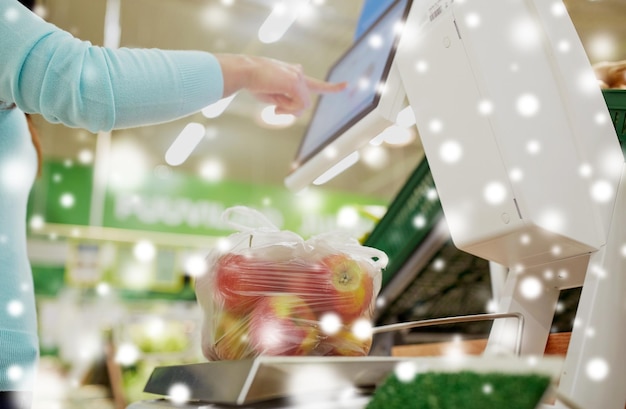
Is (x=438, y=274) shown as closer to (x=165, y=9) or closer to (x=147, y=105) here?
(x=147, y=105)

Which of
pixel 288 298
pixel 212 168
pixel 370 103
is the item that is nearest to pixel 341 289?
pixel 288 298

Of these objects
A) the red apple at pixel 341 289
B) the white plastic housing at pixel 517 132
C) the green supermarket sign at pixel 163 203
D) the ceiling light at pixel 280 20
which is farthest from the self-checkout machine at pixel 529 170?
the green supermarket sign at pixel 163 203

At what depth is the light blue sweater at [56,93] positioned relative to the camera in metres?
0.81

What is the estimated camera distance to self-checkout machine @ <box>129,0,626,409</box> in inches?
28.6

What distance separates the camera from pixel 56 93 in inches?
32.0

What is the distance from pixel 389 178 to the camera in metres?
5.90

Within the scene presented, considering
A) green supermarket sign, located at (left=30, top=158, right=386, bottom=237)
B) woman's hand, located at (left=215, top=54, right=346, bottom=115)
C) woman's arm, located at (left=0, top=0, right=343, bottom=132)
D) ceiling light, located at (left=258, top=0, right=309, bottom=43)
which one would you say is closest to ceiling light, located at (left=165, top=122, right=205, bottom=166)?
green supermarket sign, located at (left=30, top=158, right=386, bottom=237)

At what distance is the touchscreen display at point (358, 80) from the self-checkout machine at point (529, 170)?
0.55ft

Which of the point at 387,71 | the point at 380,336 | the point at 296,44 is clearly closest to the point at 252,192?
the point at 296,44

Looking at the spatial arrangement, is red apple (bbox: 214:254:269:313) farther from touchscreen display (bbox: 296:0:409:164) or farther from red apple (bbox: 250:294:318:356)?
touchscreen display (bbox: 296:0:409:164)

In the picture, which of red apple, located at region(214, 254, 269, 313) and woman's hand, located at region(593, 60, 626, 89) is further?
woman's hand, located at region(593, 60, 626, 89)

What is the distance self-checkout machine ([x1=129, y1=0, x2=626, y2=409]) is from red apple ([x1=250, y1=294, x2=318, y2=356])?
76mm

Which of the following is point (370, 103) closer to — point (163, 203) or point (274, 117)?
point (274, 117)

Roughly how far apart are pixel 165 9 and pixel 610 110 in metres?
3.36
